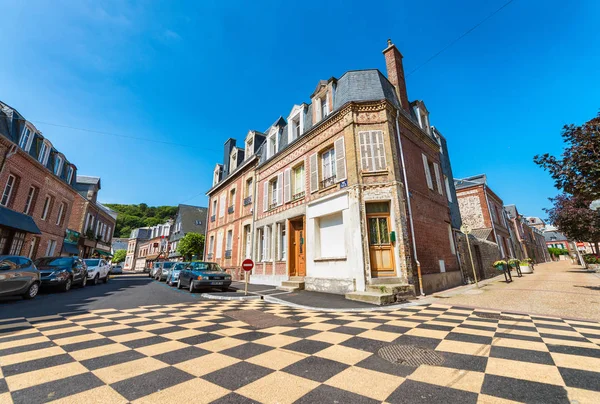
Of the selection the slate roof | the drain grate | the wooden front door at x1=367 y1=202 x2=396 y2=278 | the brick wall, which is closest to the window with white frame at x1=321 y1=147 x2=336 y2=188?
the wooden front door at x1=367 y1=202 x2=396 y2=278

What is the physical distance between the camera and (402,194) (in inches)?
371

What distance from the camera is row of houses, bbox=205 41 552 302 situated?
29.6 ft

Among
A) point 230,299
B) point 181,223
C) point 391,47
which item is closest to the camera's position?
point 230,299

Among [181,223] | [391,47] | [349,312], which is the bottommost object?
[349,312]

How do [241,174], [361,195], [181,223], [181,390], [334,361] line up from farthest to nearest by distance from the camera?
1. [181,223]
2. [241,174]
3. [361,195]
4. [334,361]
5. [181,390]

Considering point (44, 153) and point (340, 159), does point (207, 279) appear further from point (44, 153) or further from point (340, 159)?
point (44, 153)

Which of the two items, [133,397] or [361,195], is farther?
[361,195]

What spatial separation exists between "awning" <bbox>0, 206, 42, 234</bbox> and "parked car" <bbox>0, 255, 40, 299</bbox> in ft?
20.2

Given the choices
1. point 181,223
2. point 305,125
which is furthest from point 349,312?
point 181,223

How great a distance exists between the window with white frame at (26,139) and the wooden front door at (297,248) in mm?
16390

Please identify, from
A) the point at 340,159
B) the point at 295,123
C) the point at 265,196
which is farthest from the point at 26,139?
the point at 340,159

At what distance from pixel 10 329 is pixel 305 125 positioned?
12.2m

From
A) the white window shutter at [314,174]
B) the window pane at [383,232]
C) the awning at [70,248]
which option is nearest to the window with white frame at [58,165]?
the awning at [70,248]

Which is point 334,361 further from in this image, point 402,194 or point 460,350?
point 402,194
